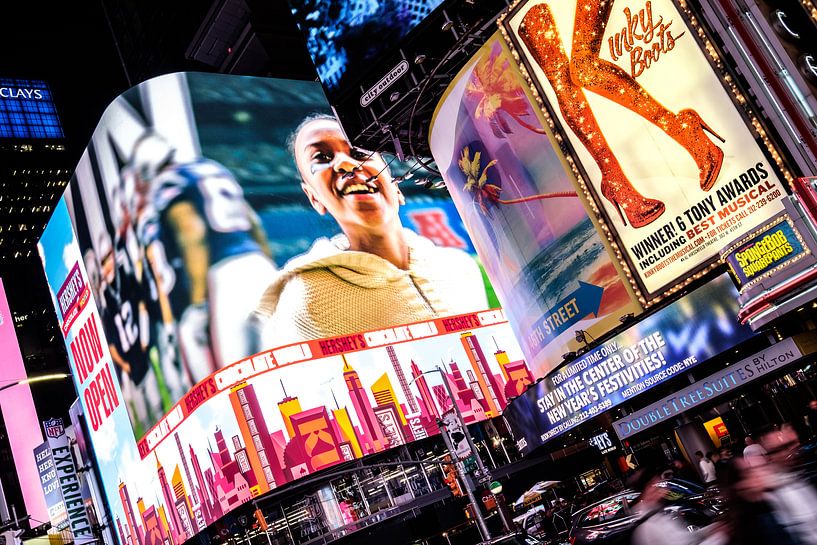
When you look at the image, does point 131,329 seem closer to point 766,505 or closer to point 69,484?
point 69,484

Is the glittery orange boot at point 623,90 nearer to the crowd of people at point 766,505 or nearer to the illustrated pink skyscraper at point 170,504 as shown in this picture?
the crowd of people at point 766,505

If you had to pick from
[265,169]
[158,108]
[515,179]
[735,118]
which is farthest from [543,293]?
[158,108]

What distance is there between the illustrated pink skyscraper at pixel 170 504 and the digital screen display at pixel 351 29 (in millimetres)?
30275

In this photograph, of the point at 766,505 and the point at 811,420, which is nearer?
the point at 766,505

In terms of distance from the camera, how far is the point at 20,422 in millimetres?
76562

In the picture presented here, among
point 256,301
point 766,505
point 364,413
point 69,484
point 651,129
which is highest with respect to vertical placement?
point 256,301

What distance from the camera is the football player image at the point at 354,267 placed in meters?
44.2

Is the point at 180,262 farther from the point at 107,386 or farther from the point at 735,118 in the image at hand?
the point at 735,118

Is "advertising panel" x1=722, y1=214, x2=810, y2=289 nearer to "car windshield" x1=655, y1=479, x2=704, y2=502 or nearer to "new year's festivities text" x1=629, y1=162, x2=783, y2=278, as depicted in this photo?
"new year's festivities text" x1=629, y1=162, x2=783, y2=278

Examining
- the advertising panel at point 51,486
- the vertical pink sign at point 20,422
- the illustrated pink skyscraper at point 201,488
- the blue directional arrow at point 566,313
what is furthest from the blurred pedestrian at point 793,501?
the vertical pink sign at point 20,422

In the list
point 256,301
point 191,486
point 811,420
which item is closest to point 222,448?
point 191,486

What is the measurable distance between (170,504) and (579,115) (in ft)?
124

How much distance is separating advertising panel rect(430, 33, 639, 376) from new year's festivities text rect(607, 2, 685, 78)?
334cm

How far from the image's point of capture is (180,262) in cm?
4419
